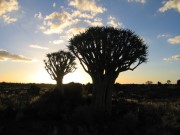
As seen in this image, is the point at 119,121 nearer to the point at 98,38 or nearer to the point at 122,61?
the point at 122,61

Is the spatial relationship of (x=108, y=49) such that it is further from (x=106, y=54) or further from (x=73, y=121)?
(x=73, y=121)

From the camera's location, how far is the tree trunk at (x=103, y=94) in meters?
19.3

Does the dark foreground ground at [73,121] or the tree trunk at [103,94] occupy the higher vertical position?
the tree trunk at [103,94]

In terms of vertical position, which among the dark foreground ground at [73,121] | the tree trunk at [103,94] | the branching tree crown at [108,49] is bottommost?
the dark foreground ground at [73,121]

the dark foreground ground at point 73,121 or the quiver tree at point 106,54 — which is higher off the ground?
the quiver tree at point 106,54

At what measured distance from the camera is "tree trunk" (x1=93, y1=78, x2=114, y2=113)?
63.3 feet

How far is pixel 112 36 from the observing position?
18969 millimetres

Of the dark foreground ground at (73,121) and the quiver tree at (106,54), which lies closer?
the dark foreground ground at (73,121)

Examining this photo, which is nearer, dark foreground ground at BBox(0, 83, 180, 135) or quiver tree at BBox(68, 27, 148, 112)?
dark foreground ground at BBox(0, 83, 180, 135)

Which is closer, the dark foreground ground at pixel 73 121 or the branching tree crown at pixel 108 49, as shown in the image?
the dark foreground ground at pixel 73 121

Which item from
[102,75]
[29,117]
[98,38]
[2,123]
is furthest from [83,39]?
[2,123]

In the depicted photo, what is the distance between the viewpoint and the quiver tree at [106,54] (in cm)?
1878

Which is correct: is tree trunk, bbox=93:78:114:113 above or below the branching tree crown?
below

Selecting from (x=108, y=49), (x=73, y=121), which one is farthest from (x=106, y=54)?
(x=73, y=121)
